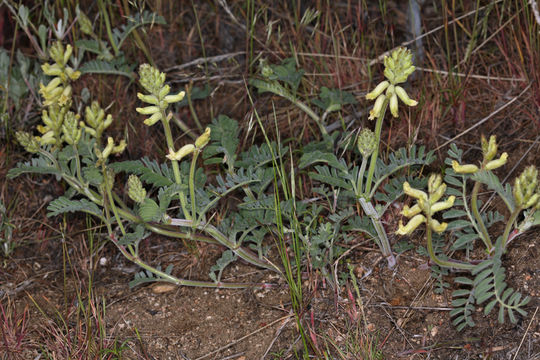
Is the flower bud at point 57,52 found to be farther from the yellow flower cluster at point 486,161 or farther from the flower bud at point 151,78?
the yellow flower cluster at point 486,161

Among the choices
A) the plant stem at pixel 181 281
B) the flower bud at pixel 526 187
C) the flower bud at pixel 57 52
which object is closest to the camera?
the flower bud at pixel 526 187

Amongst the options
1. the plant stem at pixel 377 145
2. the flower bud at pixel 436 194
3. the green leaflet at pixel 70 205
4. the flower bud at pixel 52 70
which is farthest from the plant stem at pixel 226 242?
the flower bud at pixel 52 70

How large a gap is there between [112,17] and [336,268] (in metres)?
1.78

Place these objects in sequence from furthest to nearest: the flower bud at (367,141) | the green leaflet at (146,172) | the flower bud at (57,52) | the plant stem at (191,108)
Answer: the plant stem at (191,108), the flower bud at (57,52), the green leaflet at (146,172), the flower bud at (367,141)

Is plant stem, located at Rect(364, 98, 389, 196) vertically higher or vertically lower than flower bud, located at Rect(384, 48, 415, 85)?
lower

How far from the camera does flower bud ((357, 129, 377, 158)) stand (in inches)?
77.9

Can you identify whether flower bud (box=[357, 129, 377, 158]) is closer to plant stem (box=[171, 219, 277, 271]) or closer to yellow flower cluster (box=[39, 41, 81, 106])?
plant stem (box=[171, 219, 277, 271])

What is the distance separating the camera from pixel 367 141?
6.52ft

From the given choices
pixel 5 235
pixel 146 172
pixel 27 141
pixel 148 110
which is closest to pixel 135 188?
pixel 146 172

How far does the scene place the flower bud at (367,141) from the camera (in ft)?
6.49

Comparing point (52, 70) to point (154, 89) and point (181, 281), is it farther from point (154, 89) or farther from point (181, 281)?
point (181, 281)

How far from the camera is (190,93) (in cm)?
296

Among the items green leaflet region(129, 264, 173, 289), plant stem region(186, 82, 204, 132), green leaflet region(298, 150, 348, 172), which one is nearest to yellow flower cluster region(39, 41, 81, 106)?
plant stem region(186, 82, 204, 132)

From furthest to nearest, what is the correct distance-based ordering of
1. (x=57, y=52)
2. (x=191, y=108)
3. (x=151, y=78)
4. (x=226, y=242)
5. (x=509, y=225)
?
(x=191, y=108) < (x=57, y=52) < (x=226, y=242) < (x=151, y=78) < (x=509, y=225)
